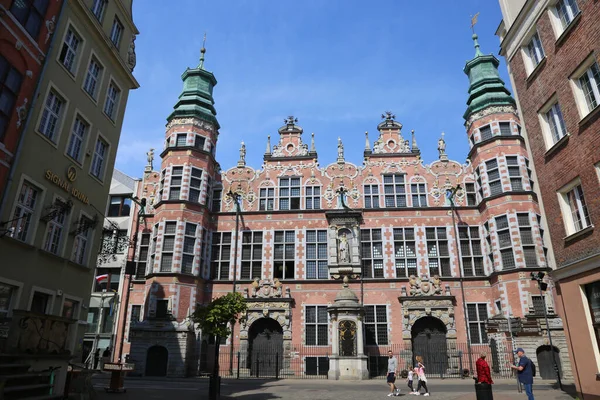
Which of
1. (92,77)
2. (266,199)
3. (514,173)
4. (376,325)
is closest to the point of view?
(92,77)

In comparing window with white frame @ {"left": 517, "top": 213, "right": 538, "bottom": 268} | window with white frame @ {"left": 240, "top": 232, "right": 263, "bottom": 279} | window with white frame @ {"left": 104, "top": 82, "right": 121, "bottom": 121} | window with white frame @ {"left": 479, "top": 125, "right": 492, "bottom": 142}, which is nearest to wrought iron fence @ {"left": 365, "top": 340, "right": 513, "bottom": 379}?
window with white frame @ {"left": 517, "top": 213, "right": 538, "bottom": 268}

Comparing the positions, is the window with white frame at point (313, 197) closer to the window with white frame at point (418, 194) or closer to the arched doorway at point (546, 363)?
the window with white frame at point (418, 194)

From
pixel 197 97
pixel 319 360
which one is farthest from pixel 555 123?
pixel 197 97

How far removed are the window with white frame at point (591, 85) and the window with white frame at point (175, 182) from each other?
80.1 feet

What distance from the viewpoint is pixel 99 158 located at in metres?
18.1

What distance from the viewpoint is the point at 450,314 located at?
2750cm

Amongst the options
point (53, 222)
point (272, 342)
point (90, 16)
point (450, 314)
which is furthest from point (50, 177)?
point (450, 314)

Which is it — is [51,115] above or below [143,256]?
above

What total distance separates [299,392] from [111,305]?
67.9 ft

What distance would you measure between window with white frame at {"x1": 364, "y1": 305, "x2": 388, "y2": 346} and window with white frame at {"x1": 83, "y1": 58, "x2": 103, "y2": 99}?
20.5 m

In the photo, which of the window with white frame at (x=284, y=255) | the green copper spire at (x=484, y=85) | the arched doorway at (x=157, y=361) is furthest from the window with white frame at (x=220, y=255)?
the green copper spire at (x=484, y=85)

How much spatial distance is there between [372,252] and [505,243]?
27.8ft

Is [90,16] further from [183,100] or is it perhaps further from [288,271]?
[288,271]

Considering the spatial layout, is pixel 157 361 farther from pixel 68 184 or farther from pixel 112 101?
pixel 112 101
